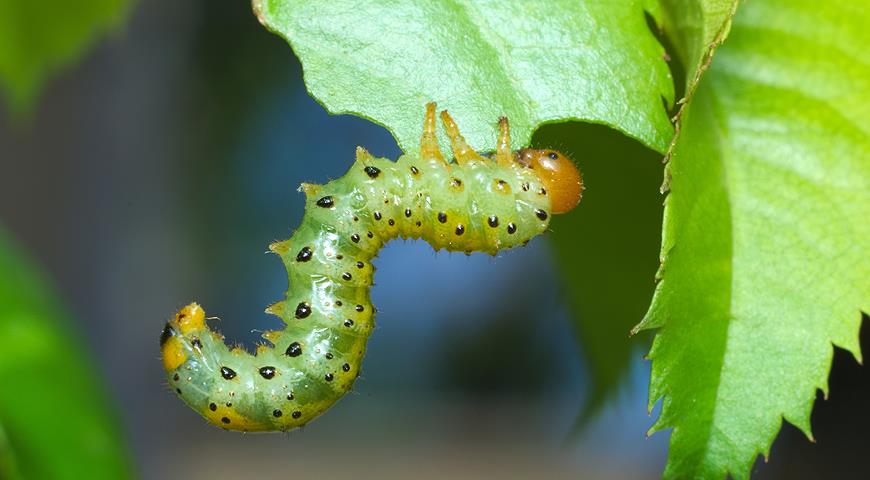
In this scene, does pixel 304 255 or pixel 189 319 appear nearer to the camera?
pixel 304 255

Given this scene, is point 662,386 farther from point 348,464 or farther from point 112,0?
point 348,464

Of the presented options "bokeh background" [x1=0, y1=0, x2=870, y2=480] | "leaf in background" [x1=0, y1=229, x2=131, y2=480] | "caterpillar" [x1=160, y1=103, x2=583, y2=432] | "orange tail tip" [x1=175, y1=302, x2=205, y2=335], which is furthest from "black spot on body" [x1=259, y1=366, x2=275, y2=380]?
"bokeh background" [x1=0, y1=0, x2=870, y2=480]

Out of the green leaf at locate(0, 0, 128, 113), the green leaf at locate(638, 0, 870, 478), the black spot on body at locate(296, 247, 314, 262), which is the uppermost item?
the green leaf at locate(0, 0, 128, 113)

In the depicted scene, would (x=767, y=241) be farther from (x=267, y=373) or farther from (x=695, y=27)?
(x=267, y=373)

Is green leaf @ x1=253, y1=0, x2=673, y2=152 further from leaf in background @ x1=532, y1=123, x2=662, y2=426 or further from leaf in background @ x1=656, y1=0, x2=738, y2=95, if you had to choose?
leaf in background @ x1=532, y1=123, x2=662, y2=426

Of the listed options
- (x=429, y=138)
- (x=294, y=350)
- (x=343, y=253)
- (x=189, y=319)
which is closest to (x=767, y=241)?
(x=429, y=138)
